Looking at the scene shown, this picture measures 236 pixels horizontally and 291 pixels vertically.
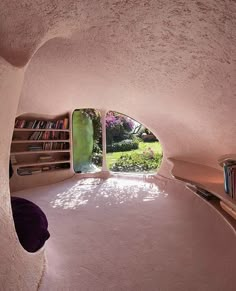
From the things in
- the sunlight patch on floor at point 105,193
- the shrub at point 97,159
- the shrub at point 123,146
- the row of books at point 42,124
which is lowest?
the sunlight patch on floor at point 105,193

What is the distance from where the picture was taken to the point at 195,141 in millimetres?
3152

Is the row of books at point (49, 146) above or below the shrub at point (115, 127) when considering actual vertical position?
below

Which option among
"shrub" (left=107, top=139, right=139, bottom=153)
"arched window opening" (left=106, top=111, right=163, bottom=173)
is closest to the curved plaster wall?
"arched window opening" (left=106, top=111, right=163, bottom=173)

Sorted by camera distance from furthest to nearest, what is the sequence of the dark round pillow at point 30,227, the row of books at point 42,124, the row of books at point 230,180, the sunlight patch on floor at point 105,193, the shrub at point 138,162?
the shrub at point 138,162
the row of books at point 42,124
the sunlight patch on floor at point 105,193
the row of books at point 230,180
the dark round pillow at point 30,227

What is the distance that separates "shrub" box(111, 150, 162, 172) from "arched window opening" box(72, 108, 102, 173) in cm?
47

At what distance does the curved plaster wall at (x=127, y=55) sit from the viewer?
1.05 metres

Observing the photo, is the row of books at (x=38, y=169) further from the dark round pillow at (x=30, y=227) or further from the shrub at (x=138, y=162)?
the dark round pillow at (x=30, y=227)

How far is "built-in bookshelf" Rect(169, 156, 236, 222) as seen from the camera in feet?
6.79

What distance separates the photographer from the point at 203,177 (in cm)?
273

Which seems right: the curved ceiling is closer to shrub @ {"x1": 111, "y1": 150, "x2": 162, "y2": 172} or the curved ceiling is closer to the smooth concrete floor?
the smooth concrete floor

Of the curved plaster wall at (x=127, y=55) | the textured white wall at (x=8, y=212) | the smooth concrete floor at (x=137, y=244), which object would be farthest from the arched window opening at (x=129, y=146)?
the textured white wall at (x=8, y=212)

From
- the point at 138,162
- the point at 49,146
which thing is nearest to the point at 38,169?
the point at 49,146

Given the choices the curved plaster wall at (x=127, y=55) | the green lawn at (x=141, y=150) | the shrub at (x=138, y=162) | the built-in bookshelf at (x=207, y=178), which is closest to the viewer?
the curved plaster wall at (x=127, y=55)

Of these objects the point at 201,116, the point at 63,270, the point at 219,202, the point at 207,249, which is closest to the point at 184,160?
the point at 219,202
